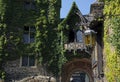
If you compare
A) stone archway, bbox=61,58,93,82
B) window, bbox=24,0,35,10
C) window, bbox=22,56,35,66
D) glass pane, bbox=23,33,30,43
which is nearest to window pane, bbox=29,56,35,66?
window, bbox=22,56,35,66

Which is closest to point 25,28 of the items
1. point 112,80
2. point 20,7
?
point 20,7

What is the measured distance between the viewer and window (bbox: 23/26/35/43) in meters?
26.9

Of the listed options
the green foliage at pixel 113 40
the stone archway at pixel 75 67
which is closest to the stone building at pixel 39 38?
the stone archway at pixel 75 67

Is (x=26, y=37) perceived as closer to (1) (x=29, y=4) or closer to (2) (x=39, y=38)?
(2) (x=39, y=38)

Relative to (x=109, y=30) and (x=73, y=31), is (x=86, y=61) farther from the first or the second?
(x=109, y=30)

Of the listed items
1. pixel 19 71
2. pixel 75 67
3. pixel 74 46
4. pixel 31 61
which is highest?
pixel 74 46

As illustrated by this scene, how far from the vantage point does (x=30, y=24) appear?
27188 mm

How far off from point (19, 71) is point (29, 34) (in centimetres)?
380

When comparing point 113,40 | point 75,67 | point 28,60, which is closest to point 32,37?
point 28,60

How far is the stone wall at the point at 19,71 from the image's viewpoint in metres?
25.7

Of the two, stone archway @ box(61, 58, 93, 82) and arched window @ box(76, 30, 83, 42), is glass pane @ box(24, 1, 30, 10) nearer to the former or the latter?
arched window @ box(76, 30, 83, 42)

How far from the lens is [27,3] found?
28.2 meters

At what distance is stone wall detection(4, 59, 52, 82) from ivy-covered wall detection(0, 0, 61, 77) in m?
0.58

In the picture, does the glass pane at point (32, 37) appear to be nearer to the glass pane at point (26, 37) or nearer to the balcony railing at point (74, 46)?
the glass pane at point (26, 37)
